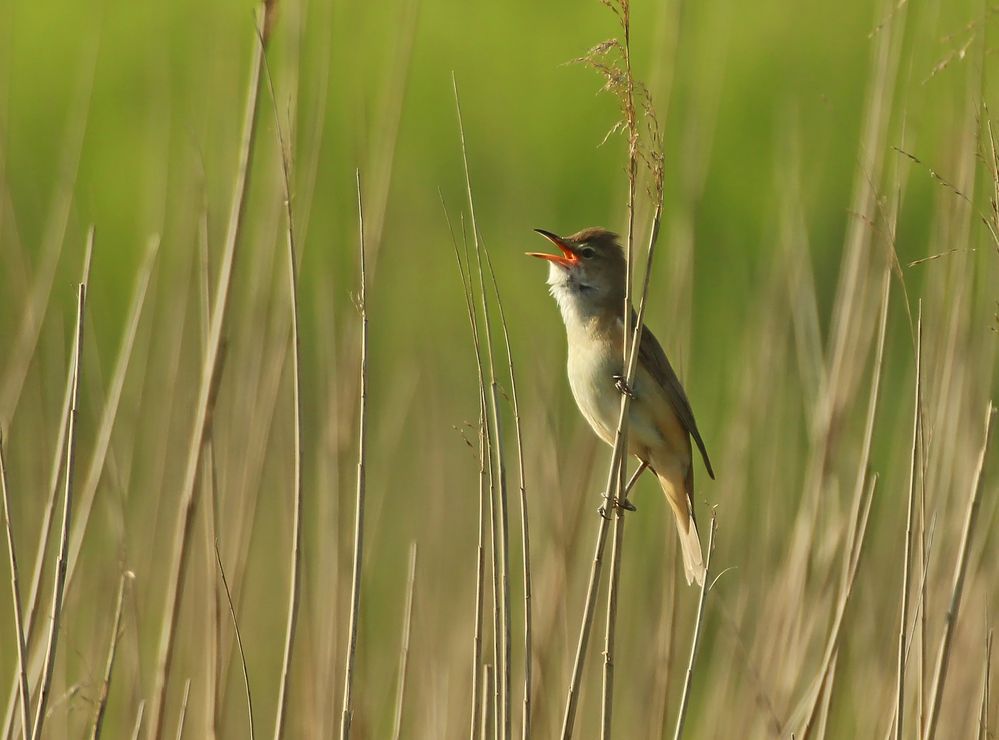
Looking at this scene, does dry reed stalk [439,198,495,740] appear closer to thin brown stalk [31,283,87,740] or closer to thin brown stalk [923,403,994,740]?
thin brown stalk [31,283,87,740]

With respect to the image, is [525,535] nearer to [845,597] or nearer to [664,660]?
[845,597]

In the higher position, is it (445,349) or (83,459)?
(445,349)

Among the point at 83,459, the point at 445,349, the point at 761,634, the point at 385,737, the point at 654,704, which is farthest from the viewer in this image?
the point at 445,349

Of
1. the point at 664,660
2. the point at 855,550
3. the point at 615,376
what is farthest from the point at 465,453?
the point at 855,550

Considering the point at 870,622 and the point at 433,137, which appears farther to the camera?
the point at 433,137

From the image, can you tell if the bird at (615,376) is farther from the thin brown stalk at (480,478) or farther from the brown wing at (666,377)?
the thin brown stalk at (480,478)

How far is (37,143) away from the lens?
11.4m

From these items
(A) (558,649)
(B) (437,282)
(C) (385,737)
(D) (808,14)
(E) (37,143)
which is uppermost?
(D) (808,14)

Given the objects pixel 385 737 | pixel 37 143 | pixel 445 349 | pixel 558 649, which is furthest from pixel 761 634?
pixel 37 143

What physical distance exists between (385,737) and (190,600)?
2.97 meters

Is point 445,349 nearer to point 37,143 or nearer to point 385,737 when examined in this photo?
point 385,737

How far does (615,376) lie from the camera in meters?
3.74

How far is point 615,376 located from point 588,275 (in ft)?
1.51

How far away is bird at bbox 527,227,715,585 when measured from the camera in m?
3.82
